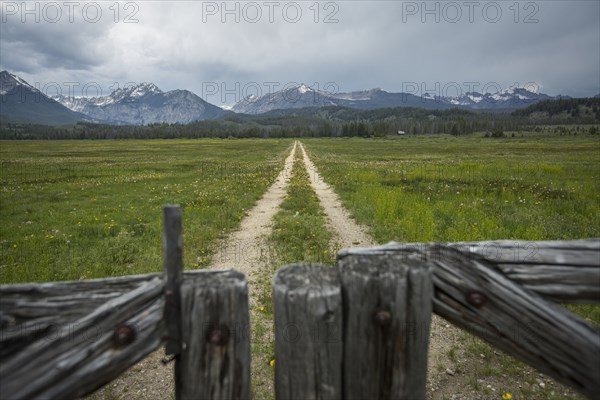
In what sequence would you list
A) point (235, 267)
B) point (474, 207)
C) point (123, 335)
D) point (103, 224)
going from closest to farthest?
point (123, 335) < point (235, 267) < point (103, 224) < point (474, 207)

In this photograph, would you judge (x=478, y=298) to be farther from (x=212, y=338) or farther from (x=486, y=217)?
(x=486, y=217)

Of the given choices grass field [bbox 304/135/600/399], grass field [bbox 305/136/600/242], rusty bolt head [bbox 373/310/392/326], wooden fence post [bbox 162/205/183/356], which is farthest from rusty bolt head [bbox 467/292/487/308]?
grass field [bbox 305/136/600/242]

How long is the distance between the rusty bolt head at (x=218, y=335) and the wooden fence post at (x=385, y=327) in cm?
63

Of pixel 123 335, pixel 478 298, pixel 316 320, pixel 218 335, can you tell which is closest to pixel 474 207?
pixel 478 298

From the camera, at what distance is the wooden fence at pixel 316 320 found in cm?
163

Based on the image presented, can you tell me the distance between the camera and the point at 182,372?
1.74 metres

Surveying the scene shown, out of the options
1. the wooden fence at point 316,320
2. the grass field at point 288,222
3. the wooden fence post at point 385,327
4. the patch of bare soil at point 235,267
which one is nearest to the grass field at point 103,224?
the grass field at point 288,222

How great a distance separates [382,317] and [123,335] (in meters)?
1.31

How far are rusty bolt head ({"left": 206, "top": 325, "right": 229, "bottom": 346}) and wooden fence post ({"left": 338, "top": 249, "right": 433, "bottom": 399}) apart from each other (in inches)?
24.7

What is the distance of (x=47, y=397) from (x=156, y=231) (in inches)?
402

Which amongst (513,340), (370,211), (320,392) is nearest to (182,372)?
(320,392)

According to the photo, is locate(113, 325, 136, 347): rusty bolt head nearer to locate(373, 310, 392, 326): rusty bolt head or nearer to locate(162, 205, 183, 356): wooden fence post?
locate(162, 205, 183, 356): wooden fence post

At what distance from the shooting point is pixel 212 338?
1.71 m

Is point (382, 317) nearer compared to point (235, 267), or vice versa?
point (382, 317)
